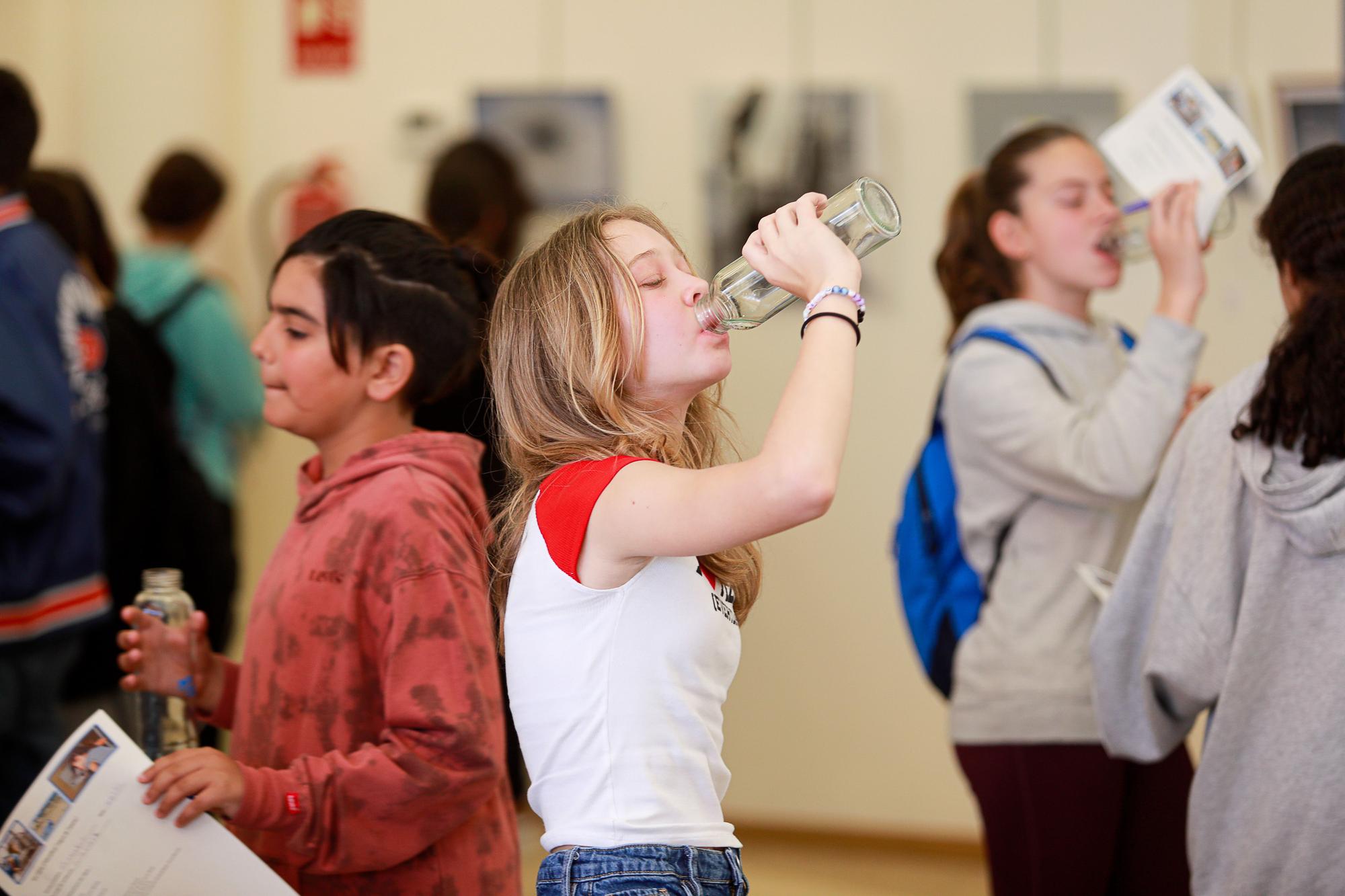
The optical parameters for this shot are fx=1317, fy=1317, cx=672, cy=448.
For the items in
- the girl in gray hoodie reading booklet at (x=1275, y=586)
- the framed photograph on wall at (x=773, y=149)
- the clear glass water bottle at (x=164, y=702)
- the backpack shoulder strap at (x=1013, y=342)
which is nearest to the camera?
the girl in gray hoodie reading booklet at (x=1275, y=586)

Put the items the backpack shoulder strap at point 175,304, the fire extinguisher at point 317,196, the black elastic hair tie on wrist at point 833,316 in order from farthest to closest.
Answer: the fire extinguisher at point 317,196
the backpack shoulder strap at point 175,304
the black elastic hair tie on wrist at point 833,316

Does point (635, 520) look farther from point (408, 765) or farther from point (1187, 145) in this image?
point (1187, 145)

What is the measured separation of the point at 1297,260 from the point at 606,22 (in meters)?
2.66

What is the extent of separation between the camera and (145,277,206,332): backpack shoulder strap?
3441 millimetres

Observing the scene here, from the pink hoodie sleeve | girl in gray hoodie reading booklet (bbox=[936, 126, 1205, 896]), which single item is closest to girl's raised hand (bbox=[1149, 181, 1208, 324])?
girl in gray hoodie reading booklet (bbox=[936, 126, 1205, 896])

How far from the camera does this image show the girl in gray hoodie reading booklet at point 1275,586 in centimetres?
150

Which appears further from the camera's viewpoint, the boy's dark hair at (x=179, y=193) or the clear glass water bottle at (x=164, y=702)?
the boy's dark hair at (x=179, y=193)

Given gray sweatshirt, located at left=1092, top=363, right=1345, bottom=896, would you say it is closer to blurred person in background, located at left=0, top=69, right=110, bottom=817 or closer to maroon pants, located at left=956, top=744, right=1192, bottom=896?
maroon pants, located at left=956, top=744, right=1192, bottom=896

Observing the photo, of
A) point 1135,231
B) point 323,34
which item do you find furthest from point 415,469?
point 323,34

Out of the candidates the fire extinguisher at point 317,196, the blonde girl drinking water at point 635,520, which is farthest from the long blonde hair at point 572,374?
the fire extinguisher at point 317,196

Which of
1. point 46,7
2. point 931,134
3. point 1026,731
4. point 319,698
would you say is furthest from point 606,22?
point 319,698

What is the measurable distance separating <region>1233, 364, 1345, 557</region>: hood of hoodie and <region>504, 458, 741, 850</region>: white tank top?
701mm

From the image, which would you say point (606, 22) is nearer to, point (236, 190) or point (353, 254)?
point (236, 190)

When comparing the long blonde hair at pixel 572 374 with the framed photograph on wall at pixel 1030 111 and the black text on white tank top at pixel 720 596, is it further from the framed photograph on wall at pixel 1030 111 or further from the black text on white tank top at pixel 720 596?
the framed photograph on wall at pixel 1030 111
